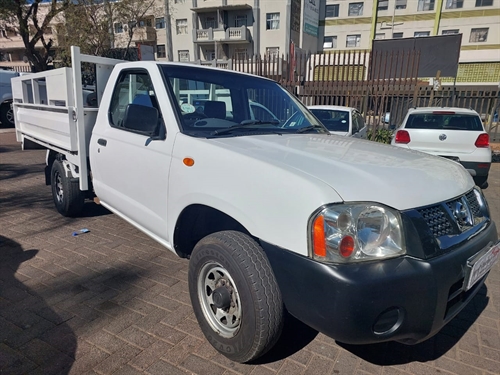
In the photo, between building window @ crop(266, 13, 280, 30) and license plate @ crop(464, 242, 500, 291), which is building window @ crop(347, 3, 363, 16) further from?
license plate @ crop(464, 242, 500, 291)

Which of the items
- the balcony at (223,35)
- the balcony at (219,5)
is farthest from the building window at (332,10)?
the balcony at (223,35)

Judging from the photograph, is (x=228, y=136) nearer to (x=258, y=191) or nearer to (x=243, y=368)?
(x=258, y=191)

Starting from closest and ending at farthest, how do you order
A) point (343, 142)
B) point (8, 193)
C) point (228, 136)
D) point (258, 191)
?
point (258, 191) < point (228, 136) < point (343, 142) < point (8, 193)

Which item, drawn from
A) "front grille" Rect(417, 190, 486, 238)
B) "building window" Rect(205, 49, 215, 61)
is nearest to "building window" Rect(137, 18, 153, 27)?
"building window" Rect(205, 49, 215, 61)

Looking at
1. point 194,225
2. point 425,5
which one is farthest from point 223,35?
point 194,225

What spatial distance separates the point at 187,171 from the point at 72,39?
76.4 feet

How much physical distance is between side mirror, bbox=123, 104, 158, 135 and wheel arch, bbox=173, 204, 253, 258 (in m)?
0.73

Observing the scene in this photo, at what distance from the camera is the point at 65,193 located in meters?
4.57

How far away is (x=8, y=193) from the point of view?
611cm

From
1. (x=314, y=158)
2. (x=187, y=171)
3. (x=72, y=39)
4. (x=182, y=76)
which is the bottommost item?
(x=187, y=171)

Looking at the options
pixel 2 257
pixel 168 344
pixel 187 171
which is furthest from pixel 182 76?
pixel 2 257

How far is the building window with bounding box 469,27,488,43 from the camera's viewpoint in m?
36.0

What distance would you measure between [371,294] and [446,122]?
680 centimetres

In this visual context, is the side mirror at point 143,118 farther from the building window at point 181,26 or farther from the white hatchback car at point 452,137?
the building window at point 181,26
